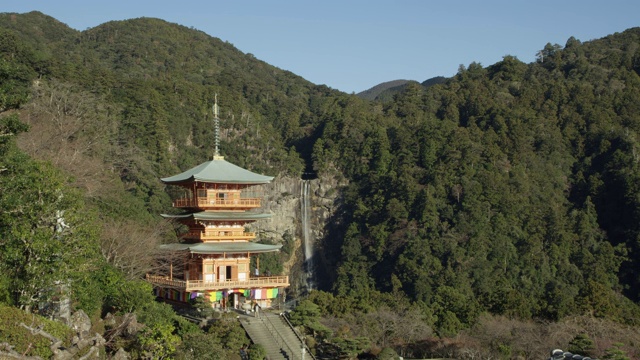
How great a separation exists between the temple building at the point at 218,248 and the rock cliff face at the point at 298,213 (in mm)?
33564

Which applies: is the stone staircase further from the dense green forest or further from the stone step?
the dense green forest

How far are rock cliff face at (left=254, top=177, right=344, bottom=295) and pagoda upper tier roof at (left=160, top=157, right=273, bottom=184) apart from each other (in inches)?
1309

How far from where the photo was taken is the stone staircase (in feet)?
70.3

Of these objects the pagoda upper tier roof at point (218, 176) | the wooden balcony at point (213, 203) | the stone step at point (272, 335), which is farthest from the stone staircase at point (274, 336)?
the pagoda upper tier roof at point (218, 176)

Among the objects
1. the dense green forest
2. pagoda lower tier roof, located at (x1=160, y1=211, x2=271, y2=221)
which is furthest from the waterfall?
Result: pagoda lower tier roof, located at (x1=160, y1=211, x2=271, y2=221)

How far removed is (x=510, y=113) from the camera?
220ft

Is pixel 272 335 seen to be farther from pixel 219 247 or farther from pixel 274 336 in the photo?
pixel 219 247

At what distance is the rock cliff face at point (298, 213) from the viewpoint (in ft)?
205

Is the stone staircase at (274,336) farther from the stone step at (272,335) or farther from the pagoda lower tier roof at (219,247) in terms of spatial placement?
the pagoda lower tier roof at (219,247)

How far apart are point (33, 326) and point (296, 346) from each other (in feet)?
29.2

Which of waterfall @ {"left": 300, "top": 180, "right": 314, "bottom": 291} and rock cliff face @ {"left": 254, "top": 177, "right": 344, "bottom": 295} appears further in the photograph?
rock cliff face @ {"left": 254, "top": 177, "right": 344, "bottom": 295}

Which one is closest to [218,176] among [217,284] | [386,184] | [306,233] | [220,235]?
[220,235]

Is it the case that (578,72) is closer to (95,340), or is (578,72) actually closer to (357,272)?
(357,272)

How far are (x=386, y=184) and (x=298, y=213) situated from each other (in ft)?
28.2
